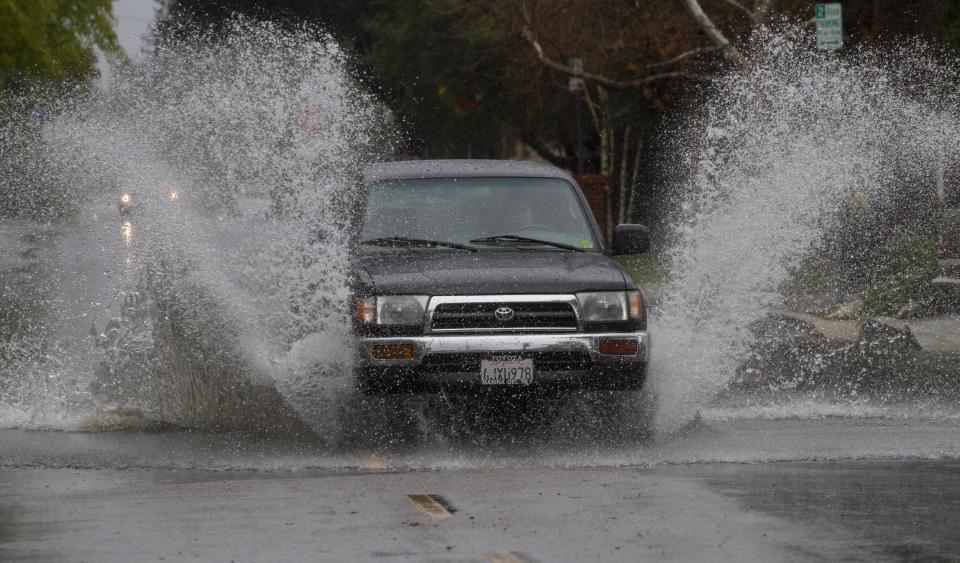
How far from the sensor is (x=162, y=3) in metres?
66.0

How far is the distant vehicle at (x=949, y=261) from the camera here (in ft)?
58.8

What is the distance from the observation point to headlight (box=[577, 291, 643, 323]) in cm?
976

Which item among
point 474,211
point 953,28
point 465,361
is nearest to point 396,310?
point 465,361

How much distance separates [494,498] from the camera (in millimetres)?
7848

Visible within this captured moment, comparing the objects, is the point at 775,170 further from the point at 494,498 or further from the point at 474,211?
the point at 494,498

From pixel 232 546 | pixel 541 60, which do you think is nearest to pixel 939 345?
pixel 232 546

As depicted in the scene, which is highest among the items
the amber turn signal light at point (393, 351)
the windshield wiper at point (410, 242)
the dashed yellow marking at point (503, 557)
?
the windshield wiper at point (410, 242)

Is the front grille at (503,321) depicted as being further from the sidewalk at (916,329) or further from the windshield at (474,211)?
the sidewalk at (916,329)

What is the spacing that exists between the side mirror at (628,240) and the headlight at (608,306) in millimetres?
1374

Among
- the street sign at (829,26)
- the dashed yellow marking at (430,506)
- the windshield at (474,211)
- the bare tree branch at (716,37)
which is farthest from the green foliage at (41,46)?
the dashed yellow marking at (430,506)

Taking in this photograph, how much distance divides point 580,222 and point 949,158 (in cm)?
1095

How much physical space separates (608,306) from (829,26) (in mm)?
11987

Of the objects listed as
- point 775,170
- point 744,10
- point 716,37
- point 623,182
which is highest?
point 744,10

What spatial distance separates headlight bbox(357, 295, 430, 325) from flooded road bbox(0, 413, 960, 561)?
74 cm
